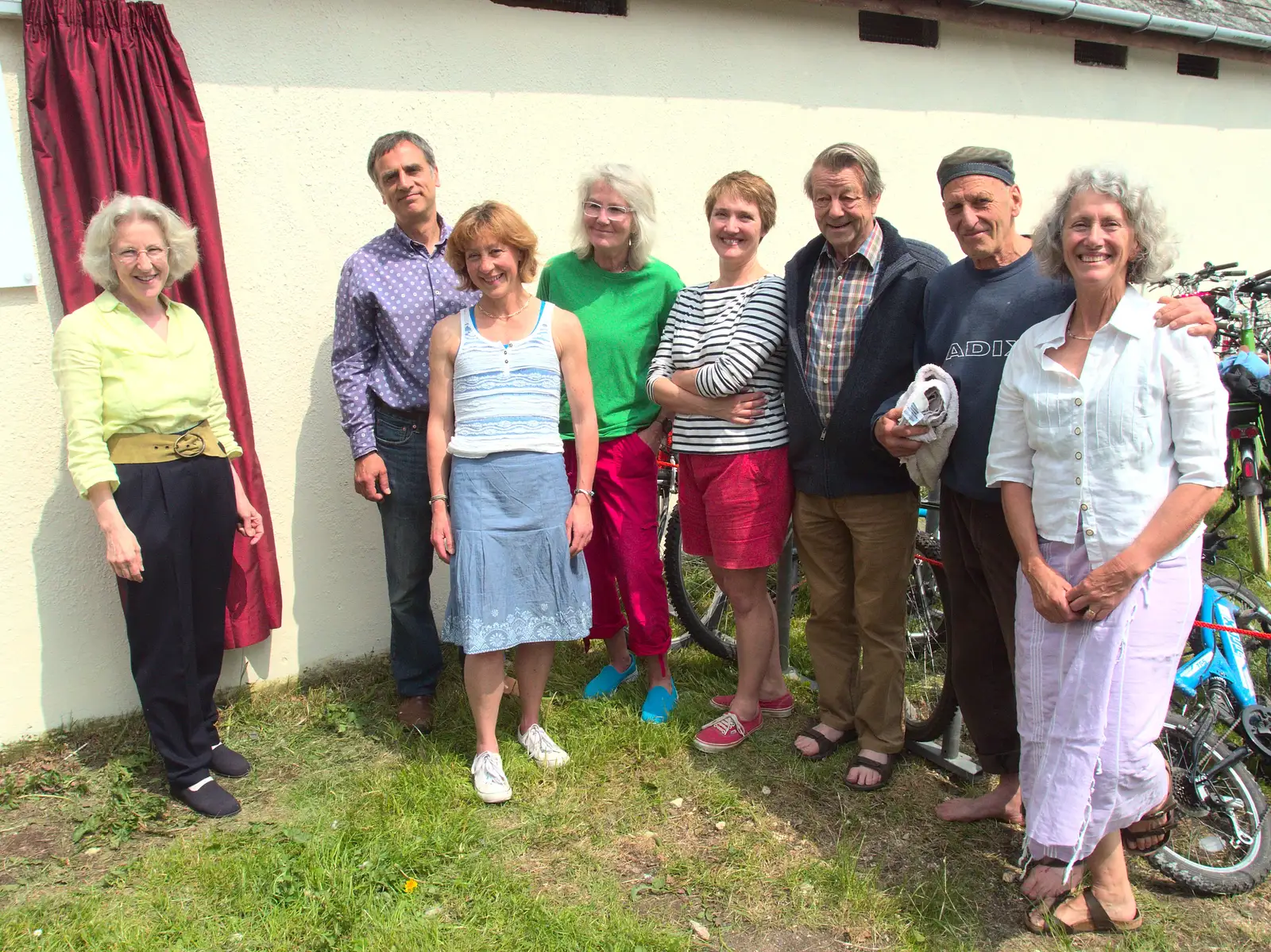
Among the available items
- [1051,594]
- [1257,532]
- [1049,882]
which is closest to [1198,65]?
[1257,532]

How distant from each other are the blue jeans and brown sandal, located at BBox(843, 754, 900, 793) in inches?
70.7

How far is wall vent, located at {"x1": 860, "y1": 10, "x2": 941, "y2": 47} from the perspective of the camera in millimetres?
5744

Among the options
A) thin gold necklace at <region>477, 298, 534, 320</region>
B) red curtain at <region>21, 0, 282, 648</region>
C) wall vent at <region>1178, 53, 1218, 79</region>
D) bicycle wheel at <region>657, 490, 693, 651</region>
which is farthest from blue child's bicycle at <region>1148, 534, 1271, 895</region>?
wall vent at <region>1178, 53, 1218, 79</region>

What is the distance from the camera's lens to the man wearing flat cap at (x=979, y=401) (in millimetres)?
2760

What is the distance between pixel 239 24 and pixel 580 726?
10.5ft

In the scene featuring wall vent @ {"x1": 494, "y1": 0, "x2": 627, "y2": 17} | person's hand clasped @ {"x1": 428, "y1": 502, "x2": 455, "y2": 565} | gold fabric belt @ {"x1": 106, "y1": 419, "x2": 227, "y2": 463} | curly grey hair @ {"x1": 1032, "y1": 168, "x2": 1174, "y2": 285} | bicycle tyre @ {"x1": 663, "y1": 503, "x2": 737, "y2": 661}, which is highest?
wall vent @ {"x1": 494, "y1": 0, "x2": 627, "y2": 17}

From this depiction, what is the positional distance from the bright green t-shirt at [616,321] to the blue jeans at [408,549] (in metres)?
0.65

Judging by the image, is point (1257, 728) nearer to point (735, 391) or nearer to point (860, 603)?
point (860, 603)

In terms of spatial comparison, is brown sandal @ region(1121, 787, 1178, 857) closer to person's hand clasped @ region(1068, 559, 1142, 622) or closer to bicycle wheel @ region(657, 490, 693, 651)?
person's hand clasped @ region(1068, 559, 1142, 622)

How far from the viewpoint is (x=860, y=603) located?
344 cm

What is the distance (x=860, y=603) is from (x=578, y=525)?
106 cm

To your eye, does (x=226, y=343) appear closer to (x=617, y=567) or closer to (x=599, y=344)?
(x=599, y=344)

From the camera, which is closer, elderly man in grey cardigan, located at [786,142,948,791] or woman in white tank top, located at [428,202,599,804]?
elderly man in grey cardigan, located at [786,142,948,791]

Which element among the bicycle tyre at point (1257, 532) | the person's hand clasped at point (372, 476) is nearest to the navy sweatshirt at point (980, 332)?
the person's hand clasped at point (372, 476)
